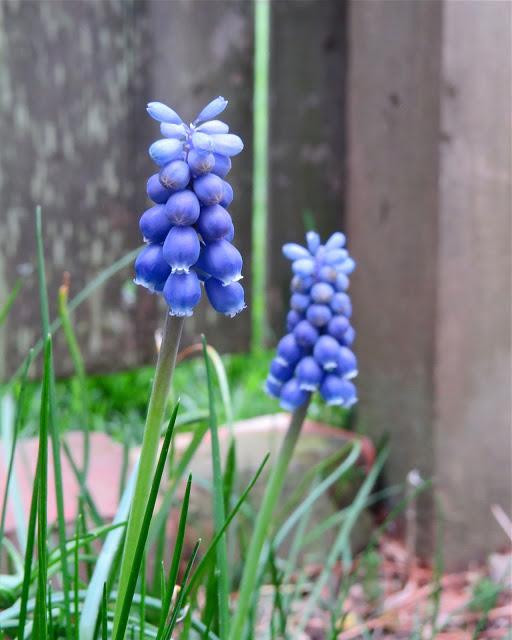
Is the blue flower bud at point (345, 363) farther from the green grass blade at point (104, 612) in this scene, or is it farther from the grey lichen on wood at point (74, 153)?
the grey lichen on wood at point (74, 153)

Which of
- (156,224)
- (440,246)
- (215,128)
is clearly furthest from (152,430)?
(440,246)

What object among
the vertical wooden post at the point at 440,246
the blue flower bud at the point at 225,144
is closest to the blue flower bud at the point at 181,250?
the blue flower bud at the point at 225,144

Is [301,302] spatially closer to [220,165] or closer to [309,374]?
[309,374]

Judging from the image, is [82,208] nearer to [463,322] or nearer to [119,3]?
[119,3]

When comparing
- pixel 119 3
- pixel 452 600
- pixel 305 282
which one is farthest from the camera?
pixel 119 3

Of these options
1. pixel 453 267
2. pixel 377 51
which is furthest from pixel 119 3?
pixel 453 267

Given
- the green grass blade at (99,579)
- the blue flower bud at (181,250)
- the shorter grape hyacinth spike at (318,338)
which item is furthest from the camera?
the shorter grape hyacinth spike at (318,338)

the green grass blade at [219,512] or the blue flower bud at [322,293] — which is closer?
the green grass blade at [219,512]
